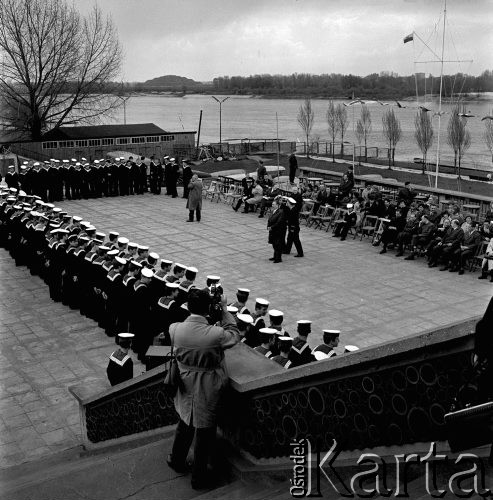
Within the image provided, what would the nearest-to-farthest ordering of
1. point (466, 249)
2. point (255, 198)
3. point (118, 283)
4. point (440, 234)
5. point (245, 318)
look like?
point (245, 318), point (118, 283), point (466, 249), point (440, 234), point (255, 198)

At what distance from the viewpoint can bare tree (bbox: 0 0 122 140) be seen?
112ft

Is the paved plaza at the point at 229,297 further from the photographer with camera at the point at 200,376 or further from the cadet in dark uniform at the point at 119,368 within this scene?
the photographer with camera at the point at 200,376

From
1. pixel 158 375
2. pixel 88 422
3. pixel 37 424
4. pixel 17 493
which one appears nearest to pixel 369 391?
pixel 158 375

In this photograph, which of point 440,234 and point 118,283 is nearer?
point 118,283

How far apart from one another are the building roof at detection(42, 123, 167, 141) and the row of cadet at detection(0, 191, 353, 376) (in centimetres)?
1862

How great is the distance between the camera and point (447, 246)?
1313 cm

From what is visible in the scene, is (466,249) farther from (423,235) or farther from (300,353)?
(300,353)

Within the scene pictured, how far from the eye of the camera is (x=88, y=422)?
6.25 m

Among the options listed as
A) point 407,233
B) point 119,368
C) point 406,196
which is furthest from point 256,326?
point 406,196

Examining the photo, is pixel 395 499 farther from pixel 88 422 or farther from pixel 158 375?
pixel 88 422

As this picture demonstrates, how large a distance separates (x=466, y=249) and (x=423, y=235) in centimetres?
118

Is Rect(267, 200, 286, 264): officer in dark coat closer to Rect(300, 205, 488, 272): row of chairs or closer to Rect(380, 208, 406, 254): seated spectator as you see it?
Rect(380, 208, 406, 254): seated spectator

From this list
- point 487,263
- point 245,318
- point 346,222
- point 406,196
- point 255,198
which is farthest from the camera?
point 255,198

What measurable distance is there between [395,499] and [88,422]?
3997mm
